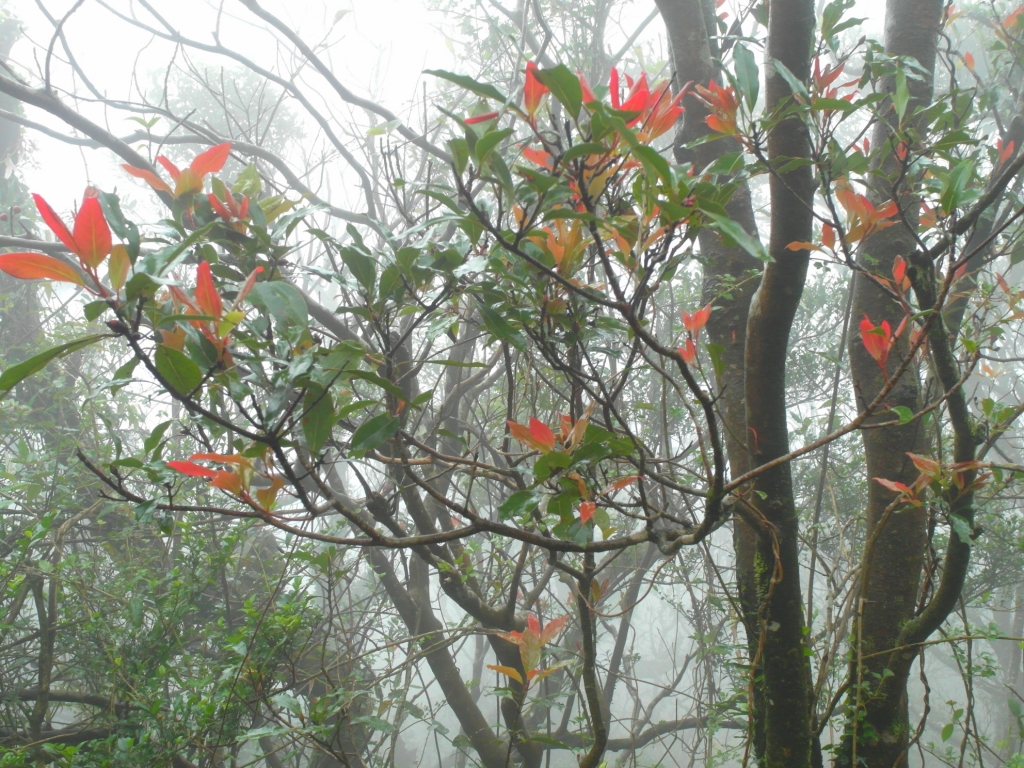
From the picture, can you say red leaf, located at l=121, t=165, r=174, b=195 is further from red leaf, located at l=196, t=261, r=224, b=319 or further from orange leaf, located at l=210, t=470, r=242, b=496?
orange leaf, located at l=210, t=470, r=242, b=496

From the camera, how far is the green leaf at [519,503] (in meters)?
0.62

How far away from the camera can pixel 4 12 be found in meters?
5.17

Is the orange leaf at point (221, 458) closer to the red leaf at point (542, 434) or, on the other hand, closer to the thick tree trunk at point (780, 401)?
the red leaf at point (542, 434)

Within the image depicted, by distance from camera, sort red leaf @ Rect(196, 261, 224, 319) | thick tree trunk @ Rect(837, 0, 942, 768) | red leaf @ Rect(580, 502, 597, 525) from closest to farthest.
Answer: red leaf @ Rect(196, 261, 224, 319)
red leaf @ Rect(580, 502, 597, 525)
thick tree trunk @ Rect(837, 0, 942, 768)

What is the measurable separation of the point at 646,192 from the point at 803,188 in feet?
1.36

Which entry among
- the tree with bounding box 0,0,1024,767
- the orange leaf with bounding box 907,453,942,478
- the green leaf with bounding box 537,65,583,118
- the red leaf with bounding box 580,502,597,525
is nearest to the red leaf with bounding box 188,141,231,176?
the tree with bounding box 0,0,1024,767

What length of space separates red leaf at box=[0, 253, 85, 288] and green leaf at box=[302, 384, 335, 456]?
0.67 ft

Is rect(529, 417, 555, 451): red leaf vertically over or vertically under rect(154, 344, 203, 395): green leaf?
over

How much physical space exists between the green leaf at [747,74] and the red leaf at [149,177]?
65 centimetres

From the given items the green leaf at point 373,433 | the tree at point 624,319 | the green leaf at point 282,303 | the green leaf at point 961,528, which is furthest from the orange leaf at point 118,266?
the green leaf at point 961,528

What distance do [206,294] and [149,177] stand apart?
30 cm

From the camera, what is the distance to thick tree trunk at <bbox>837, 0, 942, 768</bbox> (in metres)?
1.01

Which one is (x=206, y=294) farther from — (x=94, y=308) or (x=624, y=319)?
(x=624, y=319)

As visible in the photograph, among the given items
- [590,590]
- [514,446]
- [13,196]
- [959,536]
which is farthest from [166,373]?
[13,196]
